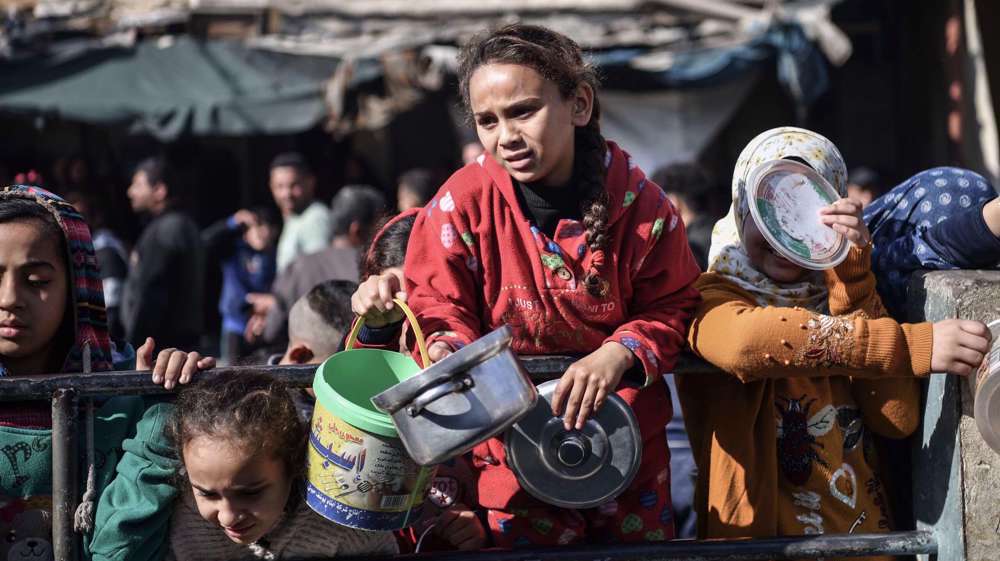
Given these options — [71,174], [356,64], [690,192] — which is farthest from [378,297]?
[71,174]

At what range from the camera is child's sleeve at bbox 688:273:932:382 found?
96.7 inches

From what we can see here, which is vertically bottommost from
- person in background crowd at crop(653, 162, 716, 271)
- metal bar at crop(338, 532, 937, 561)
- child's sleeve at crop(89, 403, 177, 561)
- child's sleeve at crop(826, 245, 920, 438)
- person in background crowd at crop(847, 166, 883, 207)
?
person in background crowd at crop(847, 166, 883, 207)

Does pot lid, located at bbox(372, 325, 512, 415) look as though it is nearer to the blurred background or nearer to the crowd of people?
the crowd of people

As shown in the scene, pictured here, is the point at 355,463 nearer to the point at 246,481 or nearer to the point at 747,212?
the point at 246,481

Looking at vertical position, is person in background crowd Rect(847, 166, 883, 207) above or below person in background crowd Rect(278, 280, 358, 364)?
below

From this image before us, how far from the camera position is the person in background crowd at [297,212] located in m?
8.29

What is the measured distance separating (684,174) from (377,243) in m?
3.81

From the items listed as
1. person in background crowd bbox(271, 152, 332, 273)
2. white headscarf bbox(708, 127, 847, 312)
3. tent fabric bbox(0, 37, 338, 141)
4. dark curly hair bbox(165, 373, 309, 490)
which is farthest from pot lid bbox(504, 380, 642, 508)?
tent fabric bbox(0, 37, 338, 141)

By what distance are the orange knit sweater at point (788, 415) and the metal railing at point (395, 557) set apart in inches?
9.5

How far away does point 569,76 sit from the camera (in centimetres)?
271

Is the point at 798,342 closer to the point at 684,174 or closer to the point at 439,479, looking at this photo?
the point at 439,479

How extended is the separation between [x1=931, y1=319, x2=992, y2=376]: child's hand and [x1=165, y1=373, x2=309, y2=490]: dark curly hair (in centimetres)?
133

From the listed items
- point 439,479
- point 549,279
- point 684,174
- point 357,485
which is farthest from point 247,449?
point 684,174

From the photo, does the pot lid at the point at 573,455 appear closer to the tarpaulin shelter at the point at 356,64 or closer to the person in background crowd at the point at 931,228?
the person in background crowd at the point at 931,228
